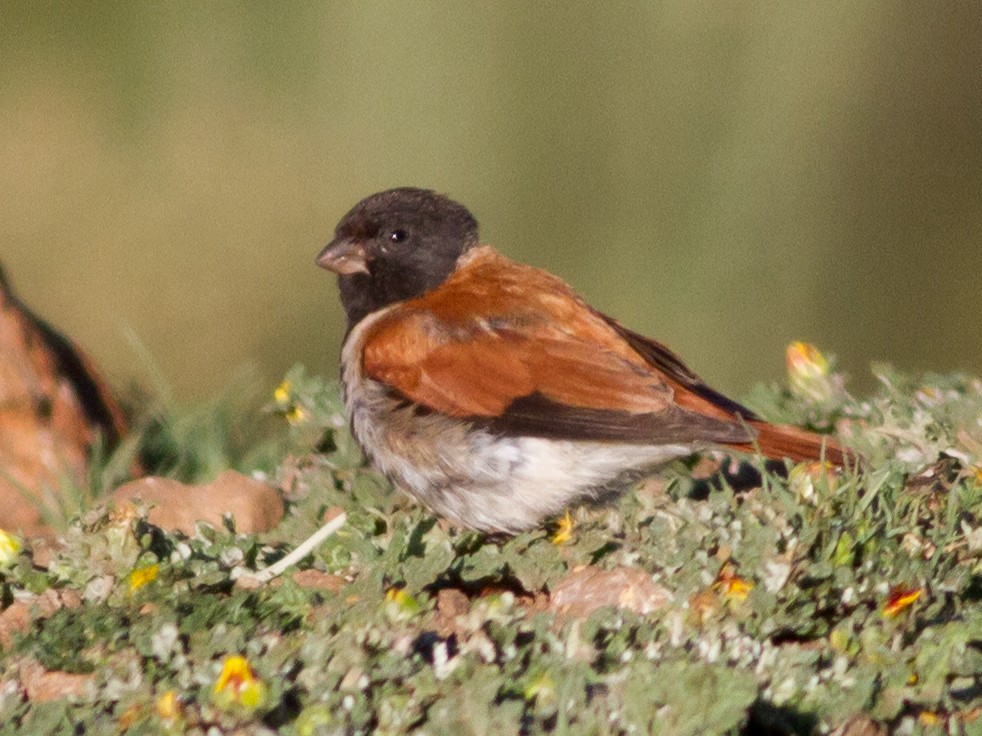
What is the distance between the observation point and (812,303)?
333 inches

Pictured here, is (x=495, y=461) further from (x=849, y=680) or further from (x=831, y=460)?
(x=849, y=680)

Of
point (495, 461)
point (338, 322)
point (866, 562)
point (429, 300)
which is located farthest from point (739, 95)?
point (866, 562)

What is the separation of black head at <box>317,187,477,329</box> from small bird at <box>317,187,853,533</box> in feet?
1.05

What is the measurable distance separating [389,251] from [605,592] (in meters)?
1.95

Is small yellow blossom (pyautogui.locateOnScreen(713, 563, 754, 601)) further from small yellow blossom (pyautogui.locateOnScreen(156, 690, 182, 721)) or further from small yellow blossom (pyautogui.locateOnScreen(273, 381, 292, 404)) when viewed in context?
small yellow blossom (pyautogui.locateOnScreen(273, 381, 292, 404))

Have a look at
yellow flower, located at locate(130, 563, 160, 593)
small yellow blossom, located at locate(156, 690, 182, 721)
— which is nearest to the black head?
yellow flower, located at locate(130, 563, 160, 593)

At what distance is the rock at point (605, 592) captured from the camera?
383 cm

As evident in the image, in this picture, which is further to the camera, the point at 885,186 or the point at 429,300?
the point at 885,186

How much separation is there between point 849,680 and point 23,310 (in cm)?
366

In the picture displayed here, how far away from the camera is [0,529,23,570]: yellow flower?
4273 millimetres

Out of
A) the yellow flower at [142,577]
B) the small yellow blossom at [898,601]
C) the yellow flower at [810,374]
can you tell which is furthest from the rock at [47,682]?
the yellow flower at [810,374]

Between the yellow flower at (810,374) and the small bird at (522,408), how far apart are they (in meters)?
0.71

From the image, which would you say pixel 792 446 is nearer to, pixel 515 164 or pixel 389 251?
pixel 389 251

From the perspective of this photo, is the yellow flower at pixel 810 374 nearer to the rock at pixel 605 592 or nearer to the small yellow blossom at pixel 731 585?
the rock at pixel 605 592
